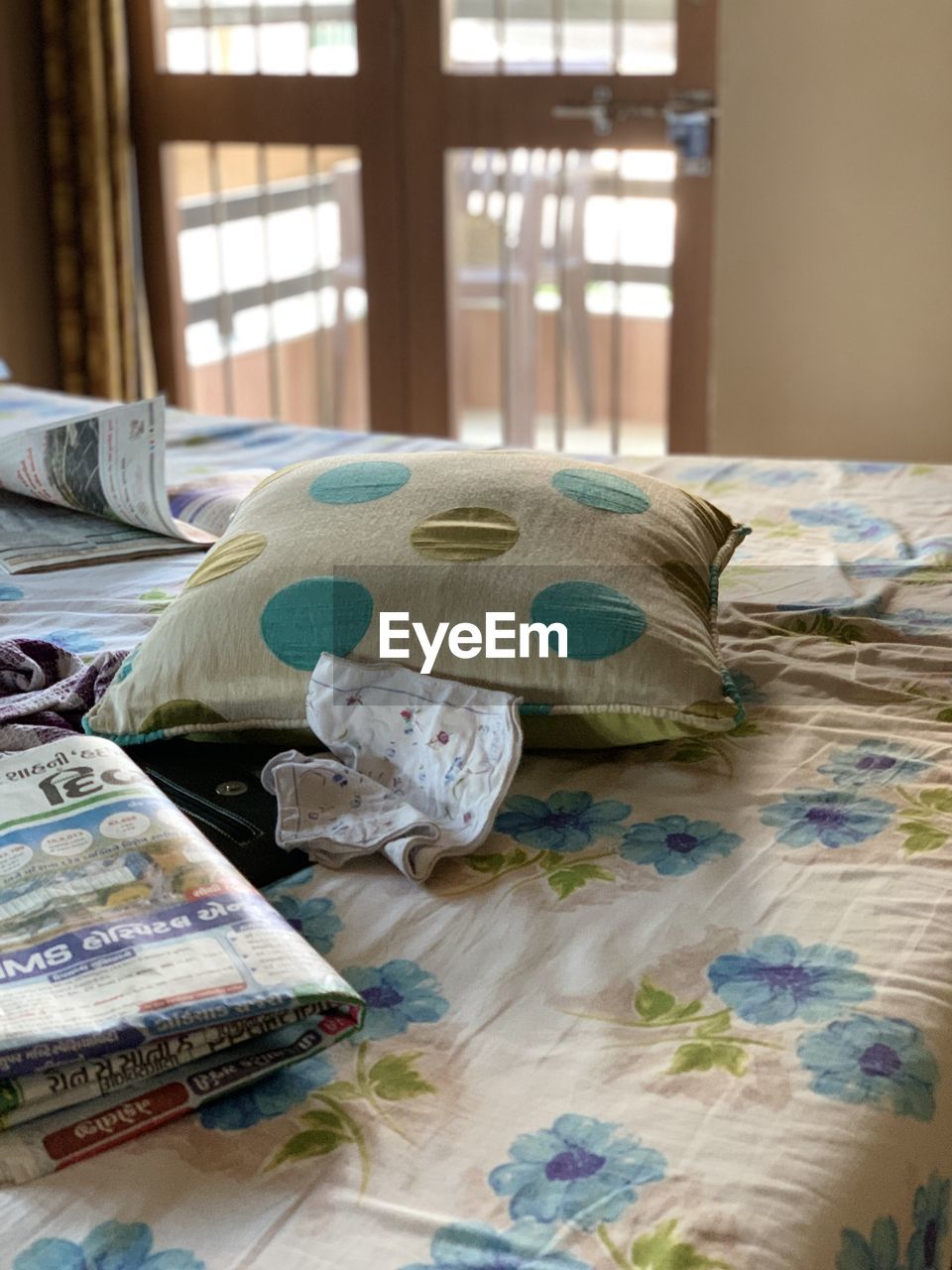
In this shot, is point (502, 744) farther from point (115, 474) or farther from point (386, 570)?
point (115, 474)

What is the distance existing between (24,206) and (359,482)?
2.29 metres

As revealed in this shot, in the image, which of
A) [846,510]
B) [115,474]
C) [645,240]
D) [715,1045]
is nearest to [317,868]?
[715,1045]

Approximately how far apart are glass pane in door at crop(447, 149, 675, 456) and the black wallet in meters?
1.98

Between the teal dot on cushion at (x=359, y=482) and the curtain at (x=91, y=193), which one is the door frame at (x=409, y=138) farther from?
the teal dot on cushion at (x=359, y=482)

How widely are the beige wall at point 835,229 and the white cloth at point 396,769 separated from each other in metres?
1.87

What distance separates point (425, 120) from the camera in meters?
2.91

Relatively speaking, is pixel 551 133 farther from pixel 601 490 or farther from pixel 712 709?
pixel 712 709

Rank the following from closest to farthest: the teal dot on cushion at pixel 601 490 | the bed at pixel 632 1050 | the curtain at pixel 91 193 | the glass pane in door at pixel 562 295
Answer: the bed at pixel 632 1050 → the teal dot on cushion at pixel 601 490 → the glass pane in door at pixel 562 295 → the curtain at pixel 91 193

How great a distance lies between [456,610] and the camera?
1062 millimetres

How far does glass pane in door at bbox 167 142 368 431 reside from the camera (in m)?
3.11

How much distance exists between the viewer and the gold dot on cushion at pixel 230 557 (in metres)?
1.14

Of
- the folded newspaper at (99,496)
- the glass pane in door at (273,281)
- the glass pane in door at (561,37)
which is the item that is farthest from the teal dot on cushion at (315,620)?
the glass pane in door at (273,281)

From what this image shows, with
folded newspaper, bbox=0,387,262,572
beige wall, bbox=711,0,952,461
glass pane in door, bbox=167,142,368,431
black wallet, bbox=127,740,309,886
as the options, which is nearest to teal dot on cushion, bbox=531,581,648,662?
black wallet, bbox=127,740,309,886

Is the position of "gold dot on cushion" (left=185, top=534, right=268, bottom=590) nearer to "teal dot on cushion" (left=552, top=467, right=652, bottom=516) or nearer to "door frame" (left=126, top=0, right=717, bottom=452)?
"teal dot on cushion" (left=552, top=467, right=652, bottom=516)
